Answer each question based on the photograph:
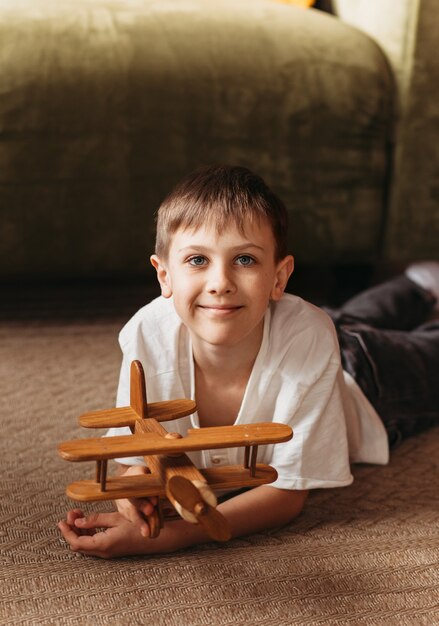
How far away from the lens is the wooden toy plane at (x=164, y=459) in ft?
1.74

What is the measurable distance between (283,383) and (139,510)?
17cm

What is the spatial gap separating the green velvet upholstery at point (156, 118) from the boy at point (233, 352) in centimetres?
40

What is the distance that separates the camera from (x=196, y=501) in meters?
0.53

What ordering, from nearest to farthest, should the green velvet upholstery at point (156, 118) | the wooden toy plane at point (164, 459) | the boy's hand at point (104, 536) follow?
the wooden toy plane at point (164, 459) → the boy's hand at point (104, 536) → the green velvet upholstery at point (156, 118)

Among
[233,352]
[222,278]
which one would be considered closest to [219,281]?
[222,278]

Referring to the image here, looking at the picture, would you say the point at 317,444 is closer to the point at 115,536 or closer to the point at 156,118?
the point at 115,536

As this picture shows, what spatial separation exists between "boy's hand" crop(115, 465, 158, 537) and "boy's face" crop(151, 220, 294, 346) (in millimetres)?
138

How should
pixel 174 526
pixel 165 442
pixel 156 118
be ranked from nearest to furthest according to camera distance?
1. pixel 165 442
2. pixel 174 526
3. pixel 156 118

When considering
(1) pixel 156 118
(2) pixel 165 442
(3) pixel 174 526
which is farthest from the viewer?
(1) pixel 156 118

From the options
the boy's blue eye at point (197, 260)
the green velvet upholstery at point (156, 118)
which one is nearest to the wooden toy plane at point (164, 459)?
the boy's blue eye at point (197, 260)

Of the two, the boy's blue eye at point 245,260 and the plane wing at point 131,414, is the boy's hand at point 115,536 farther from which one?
the boy's blue eye at point 245,260

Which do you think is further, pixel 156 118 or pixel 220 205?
pixel 156 118

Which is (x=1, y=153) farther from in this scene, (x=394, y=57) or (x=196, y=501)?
(x=196, y=501)

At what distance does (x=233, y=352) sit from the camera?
2.41 feet
